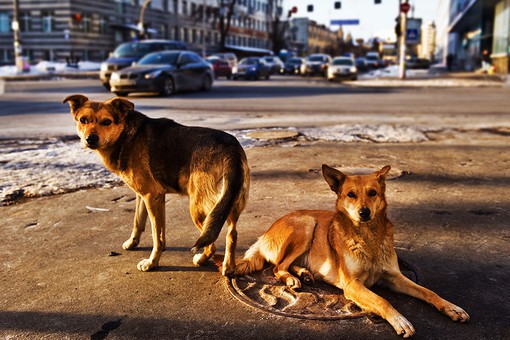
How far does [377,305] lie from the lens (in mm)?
2902

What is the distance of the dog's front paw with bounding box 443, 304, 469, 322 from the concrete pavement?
0.13 feet

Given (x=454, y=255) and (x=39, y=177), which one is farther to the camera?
(x=39, y=177)

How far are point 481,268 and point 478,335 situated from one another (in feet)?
3.31

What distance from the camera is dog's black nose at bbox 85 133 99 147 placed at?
364 cm

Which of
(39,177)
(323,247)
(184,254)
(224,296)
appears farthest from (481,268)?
(39,177)

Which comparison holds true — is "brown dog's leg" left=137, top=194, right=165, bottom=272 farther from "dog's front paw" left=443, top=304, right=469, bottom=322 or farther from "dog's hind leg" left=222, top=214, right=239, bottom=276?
"dog's front paw" left=443, top=304, right=469, bottom=322

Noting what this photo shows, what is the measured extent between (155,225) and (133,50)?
2091 cm

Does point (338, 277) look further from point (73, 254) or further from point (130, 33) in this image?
point (130, 33)

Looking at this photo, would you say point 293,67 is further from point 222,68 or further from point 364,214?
point 364,214

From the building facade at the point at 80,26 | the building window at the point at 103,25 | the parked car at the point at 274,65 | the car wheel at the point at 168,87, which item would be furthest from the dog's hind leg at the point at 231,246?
the building window at the point at 103,25

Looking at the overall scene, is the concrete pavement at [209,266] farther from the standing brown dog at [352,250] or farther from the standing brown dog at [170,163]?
the standing brown dog at [170,163]

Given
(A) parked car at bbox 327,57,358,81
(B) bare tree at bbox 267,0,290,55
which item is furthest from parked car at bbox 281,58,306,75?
(B) bare tree at bbox 267,0,290,55

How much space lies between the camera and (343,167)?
6867mm

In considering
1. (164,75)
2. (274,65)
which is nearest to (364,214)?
(164,75)
